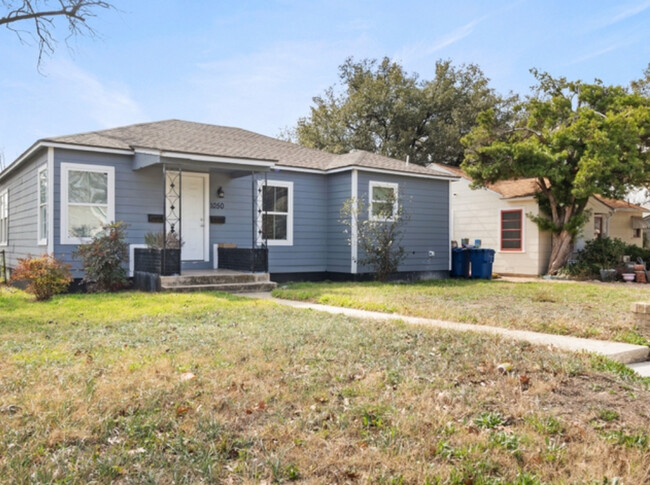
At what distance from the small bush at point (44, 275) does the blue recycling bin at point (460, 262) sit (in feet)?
34.6

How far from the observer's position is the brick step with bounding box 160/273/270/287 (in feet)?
33.3

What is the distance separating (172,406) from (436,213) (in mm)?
12877

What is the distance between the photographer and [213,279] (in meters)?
10.7

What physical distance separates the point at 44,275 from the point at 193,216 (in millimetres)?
3643

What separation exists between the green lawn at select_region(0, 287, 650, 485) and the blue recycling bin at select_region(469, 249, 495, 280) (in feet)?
33.9

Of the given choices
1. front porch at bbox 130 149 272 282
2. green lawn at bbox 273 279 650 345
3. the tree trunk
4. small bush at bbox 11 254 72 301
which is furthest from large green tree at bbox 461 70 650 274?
small bush at bbox 11 254 72 301

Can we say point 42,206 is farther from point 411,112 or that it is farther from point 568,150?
point 411,112

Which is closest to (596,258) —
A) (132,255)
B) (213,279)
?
(213,279)

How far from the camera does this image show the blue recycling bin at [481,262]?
50.5 ft

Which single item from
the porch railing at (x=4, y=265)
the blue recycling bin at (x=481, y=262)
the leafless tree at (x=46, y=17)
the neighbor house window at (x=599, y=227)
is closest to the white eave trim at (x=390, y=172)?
the blue recycling bin at (x=481, y=262)

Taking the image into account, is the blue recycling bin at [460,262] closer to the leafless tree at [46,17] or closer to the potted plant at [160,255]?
the potted plant at [160,255]

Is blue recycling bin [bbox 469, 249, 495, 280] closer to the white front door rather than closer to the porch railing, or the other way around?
the white front door

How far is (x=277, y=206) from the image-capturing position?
13.3 m

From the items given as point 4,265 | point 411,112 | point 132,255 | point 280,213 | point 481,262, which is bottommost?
point 4,265
